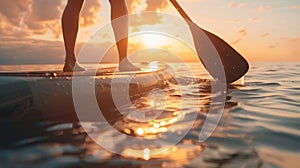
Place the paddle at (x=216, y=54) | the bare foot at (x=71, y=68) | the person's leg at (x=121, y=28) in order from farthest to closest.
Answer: the paddle at (x=216, y=54) < the person's leg at (x=121, y=28) < the bare foot at (x=71, y=68)

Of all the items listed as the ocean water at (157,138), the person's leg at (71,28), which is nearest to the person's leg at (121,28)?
the person's leg at (71,28)

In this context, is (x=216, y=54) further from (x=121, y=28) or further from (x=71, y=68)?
(x=71, y=68)

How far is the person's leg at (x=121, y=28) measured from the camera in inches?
169

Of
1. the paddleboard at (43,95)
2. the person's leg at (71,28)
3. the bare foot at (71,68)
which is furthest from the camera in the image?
the bare foot at (71,68)

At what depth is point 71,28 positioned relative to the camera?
3.70 m

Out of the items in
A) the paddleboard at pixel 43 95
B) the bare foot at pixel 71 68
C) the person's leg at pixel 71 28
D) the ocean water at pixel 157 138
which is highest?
the person's leg at pixel 71 28

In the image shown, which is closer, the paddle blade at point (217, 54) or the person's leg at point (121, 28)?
the person's leg at point (121, 28)

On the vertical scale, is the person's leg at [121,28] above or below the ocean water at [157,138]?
above

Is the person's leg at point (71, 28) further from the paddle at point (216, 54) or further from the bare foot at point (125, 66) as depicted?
the paddle at point (216, 54)

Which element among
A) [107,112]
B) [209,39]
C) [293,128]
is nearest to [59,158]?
[107,112]

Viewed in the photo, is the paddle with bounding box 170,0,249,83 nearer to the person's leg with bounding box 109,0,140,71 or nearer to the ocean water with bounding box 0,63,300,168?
the person's leg with bounding box 109,0,140,71

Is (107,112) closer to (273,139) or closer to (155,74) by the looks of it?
(273,139)

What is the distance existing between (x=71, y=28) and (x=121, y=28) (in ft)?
2.97

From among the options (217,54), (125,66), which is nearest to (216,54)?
(217,54)
